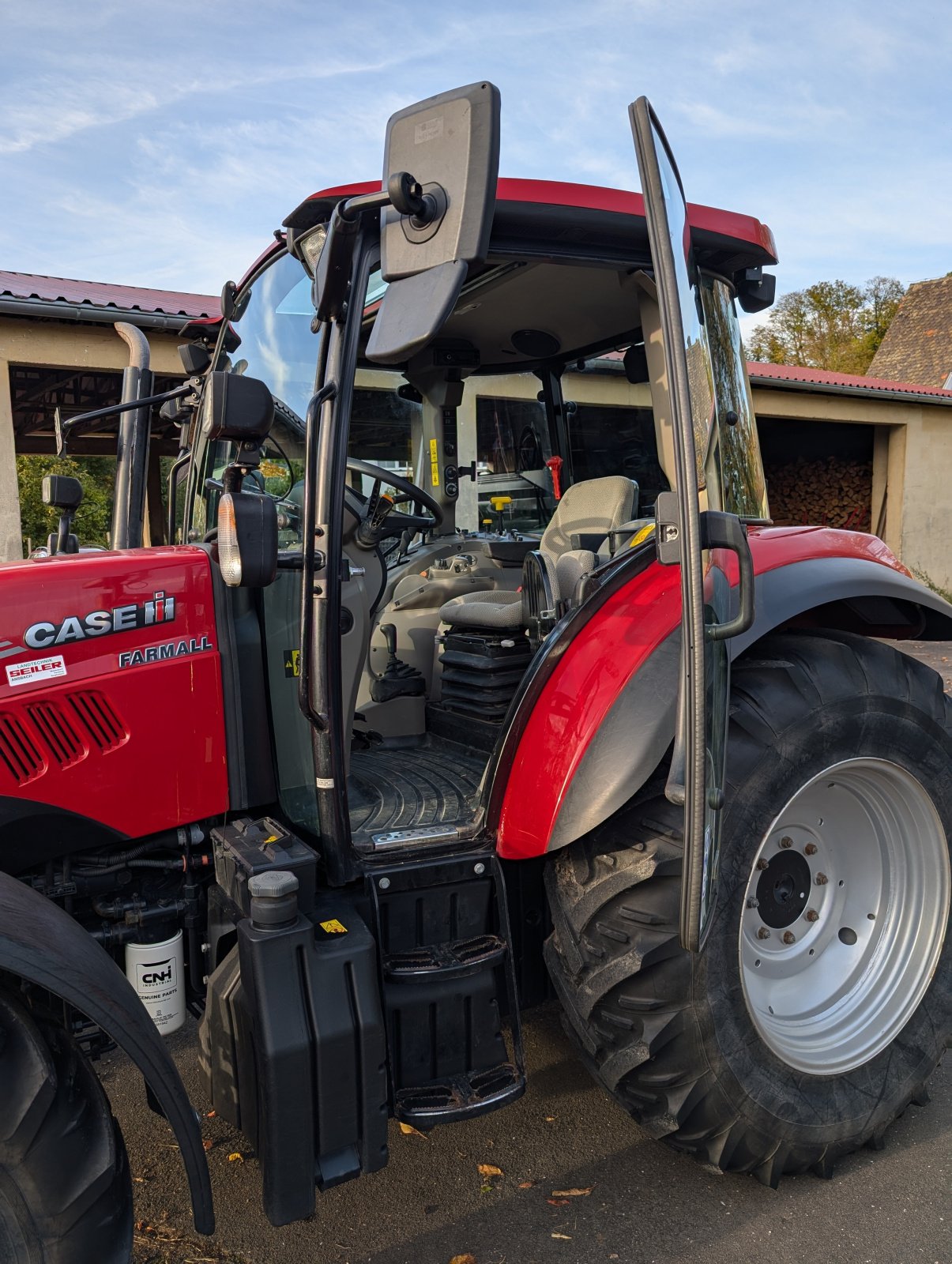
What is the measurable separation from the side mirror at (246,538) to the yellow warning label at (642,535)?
109 centimetres

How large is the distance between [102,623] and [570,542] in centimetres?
169

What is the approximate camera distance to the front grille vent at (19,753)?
6.35ft

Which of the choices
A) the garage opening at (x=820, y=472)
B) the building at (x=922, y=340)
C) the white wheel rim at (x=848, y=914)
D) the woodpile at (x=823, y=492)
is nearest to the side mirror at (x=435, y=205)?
the white wheel rim at (x=848, y=914)

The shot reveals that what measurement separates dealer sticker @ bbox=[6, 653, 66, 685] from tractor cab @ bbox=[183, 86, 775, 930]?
47 centimetres

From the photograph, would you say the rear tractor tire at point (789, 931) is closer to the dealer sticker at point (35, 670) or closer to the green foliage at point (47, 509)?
the dealer sticker at point (35, 670)

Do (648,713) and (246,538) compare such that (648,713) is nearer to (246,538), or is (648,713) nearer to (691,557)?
(691,557)

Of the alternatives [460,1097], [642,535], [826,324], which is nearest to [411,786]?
[460,1097]

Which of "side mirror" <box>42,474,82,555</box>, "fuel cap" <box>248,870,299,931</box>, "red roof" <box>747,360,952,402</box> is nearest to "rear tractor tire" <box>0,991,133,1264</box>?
"fuel cap" <box>248,870,299,931</box>

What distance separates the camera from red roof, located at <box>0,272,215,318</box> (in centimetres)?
760

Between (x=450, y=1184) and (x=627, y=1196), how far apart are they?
1.38ft

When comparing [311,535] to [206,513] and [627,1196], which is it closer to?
[206,513]

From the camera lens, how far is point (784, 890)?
8.16 feet

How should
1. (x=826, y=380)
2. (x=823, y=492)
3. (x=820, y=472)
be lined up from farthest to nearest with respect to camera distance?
(x=820, y=472) → (x=823, y=492) → (x=826, y=380)

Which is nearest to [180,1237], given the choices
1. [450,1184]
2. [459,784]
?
[450,1184]
